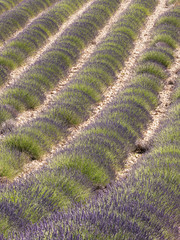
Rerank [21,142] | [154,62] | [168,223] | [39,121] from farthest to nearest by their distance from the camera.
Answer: [154,62] < [39,121] < [21,142] < [168,223]

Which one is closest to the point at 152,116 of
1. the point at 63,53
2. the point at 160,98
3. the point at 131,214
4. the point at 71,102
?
the point at 160,98

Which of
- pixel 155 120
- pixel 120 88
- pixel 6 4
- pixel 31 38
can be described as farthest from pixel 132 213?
pixel 6 4

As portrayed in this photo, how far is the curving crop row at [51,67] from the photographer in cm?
710

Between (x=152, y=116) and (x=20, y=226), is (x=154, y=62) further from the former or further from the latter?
(x=20, y=226)

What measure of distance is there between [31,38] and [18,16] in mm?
2573

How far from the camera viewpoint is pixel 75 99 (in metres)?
6.91

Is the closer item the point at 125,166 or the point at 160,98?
the point at 125,166

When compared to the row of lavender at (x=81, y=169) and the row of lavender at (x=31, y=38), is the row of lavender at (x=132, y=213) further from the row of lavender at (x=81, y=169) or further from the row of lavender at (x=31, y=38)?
the row of lavender at (x=31, y=38)

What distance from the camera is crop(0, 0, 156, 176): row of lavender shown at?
5.28m

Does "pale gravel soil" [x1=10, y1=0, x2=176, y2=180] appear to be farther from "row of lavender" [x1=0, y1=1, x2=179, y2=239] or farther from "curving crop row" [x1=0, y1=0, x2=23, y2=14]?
"curving crop row" [x1=0, y1=0, x2=23, y2=14]

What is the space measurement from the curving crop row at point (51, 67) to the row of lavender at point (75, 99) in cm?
12

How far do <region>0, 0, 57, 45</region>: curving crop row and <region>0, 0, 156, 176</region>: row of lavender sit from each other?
98.9 inches

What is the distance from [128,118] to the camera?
6.13 meters

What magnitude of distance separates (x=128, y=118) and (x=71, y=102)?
1.19 meters
